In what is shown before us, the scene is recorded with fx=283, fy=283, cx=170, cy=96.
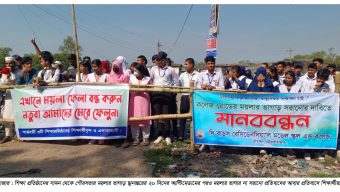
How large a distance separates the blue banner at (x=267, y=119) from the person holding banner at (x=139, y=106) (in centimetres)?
100

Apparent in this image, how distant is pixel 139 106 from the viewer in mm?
5473

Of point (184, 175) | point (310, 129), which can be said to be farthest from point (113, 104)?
point (310, 129)

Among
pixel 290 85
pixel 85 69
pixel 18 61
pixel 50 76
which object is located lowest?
pixel 290 85

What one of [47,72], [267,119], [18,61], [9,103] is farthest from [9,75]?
[267,119]

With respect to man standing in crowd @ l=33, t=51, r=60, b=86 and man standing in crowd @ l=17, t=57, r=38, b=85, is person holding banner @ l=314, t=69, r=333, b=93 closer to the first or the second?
man standing in crowd @ l=33, t=51, r=60, b=86

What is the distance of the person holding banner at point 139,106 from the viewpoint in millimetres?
5477

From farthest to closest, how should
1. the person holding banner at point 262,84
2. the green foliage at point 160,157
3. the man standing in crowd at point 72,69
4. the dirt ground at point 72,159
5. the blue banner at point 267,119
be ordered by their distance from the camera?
the man standing in crowd at point 72,69, the person holding banner at point 262,84, the blue banner at point 267,119, the green foliage at point 160,157, the dirt ground at point 72,159

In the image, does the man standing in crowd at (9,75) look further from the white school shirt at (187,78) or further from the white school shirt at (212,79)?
the white school shirt at (212,79)

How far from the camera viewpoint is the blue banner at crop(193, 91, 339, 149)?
4875 millimetres

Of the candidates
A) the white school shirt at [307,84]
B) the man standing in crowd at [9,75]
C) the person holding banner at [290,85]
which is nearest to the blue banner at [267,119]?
the person holding banner at [290,85]

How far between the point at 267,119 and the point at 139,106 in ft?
7.77

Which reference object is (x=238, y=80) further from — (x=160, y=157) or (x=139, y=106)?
(x=160, y=157)

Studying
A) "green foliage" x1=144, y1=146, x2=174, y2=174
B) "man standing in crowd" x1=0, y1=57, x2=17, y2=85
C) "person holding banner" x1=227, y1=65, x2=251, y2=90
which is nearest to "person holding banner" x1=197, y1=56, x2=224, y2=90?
"person holding banner" x1=227, y1=65, x2=251, y2=90

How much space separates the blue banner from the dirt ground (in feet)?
4.45
